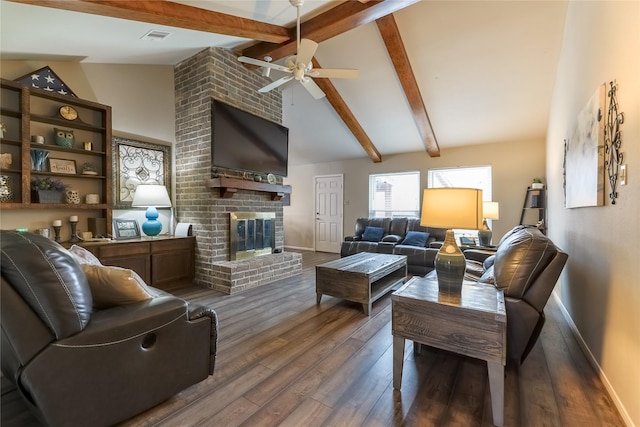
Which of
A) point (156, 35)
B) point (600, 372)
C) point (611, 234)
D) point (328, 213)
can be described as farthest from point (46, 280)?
point (328, 213)

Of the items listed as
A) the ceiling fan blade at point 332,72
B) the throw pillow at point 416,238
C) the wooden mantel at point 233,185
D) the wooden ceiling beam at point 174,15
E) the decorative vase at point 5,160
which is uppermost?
the wooden ceiling beam at point 174,15

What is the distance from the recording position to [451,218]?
171 cm

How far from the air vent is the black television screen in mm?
853

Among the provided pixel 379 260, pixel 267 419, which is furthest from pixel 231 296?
pixel 267 419

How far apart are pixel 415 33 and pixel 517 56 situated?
1.43 meters

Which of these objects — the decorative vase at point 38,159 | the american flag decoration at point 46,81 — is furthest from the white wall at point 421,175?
the decorative vase at point 38,159

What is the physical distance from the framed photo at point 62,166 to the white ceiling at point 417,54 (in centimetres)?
106

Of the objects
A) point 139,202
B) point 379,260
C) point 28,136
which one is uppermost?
point 28,136

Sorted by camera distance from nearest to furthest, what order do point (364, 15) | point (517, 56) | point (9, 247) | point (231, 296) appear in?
point (9, 247)
point (364, 15)
point (231, 296)
point (517, 56)

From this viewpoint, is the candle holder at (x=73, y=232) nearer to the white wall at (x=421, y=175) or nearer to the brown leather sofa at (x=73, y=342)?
the brown leather sofa at (x=73, y=342)

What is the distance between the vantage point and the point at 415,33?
367 cm

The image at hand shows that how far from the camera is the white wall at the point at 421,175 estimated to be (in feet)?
17.5

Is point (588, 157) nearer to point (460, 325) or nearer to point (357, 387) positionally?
point (460, 325)

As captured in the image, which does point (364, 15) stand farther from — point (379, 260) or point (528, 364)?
point (528, 364)
